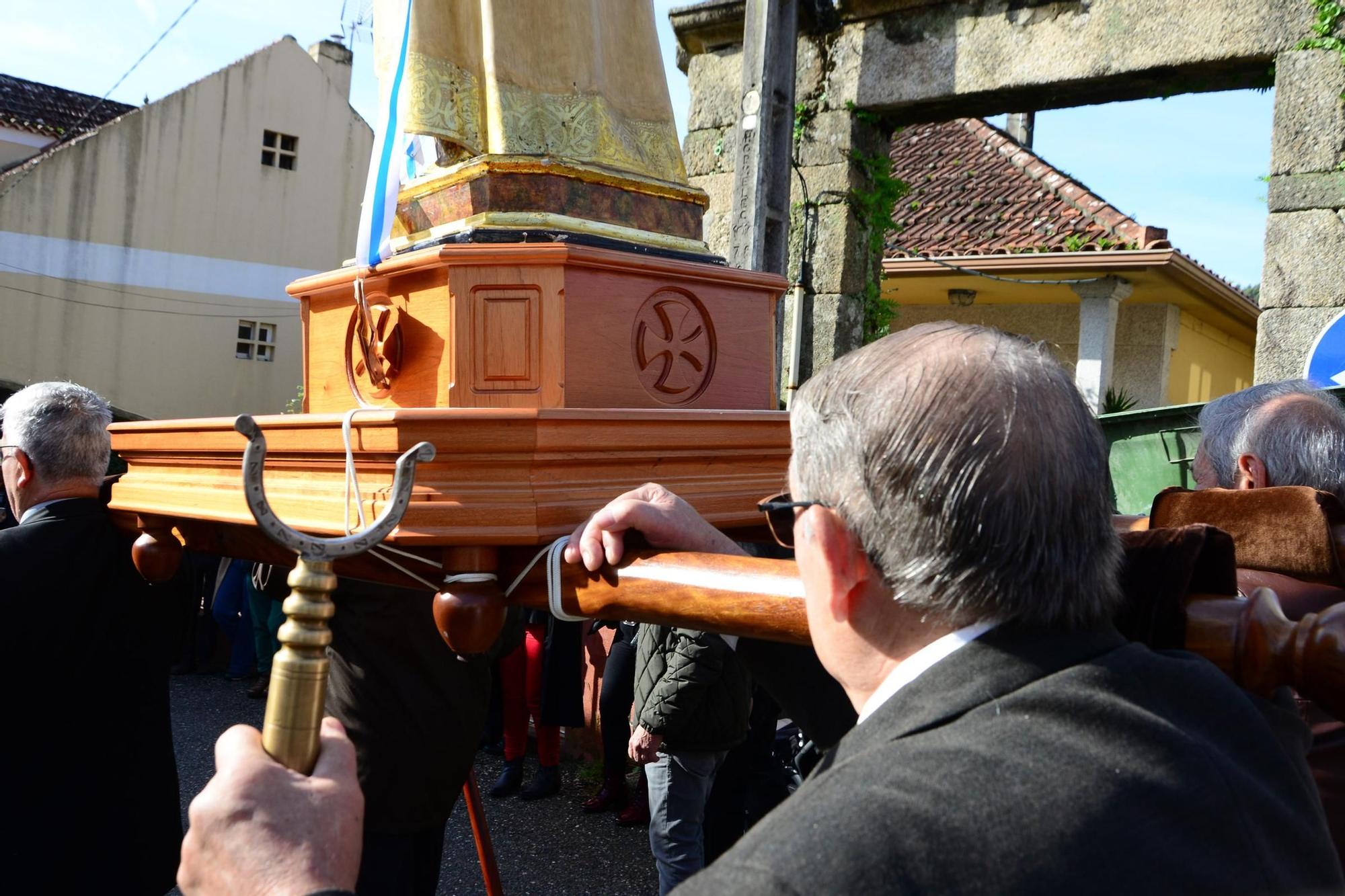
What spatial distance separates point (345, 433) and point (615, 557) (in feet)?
1.19

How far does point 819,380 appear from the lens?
100 cm

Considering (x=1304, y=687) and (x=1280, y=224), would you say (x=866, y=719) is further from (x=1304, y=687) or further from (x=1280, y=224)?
(x=1280, y=224)

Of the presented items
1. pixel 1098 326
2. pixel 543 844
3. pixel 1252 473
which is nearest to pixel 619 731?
pixel 543 844

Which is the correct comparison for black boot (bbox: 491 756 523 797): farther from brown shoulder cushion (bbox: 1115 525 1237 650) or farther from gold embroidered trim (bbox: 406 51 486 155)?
brown shoulder cushion (bbox: 1115 525 1237 650)

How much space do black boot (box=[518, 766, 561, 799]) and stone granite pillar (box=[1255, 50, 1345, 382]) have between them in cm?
369

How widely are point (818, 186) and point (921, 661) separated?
5934 mm

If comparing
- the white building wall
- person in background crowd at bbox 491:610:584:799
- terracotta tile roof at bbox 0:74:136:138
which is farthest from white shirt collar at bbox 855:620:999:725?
terracotta tile roof at bbox 0:74:136:138

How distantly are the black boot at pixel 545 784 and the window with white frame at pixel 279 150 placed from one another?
54.8 feet

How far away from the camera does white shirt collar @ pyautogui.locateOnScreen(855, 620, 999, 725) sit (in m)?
0.91

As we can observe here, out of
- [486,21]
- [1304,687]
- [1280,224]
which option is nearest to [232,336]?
[1280,224]

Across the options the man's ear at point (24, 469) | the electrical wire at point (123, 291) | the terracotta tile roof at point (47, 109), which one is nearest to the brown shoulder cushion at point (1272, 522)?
the man's ear at point (24, 469)

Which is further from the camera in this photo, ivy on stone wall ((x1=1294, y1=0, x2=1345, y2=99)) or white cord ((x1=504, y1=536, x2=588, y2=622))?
ivy on stone wall ((x1=1294, y1=0, x2=1345, y2=99))

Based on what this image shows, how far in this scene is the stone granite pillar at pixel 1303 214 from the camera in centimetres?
491

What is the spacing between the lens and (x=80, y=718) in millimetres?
2445
